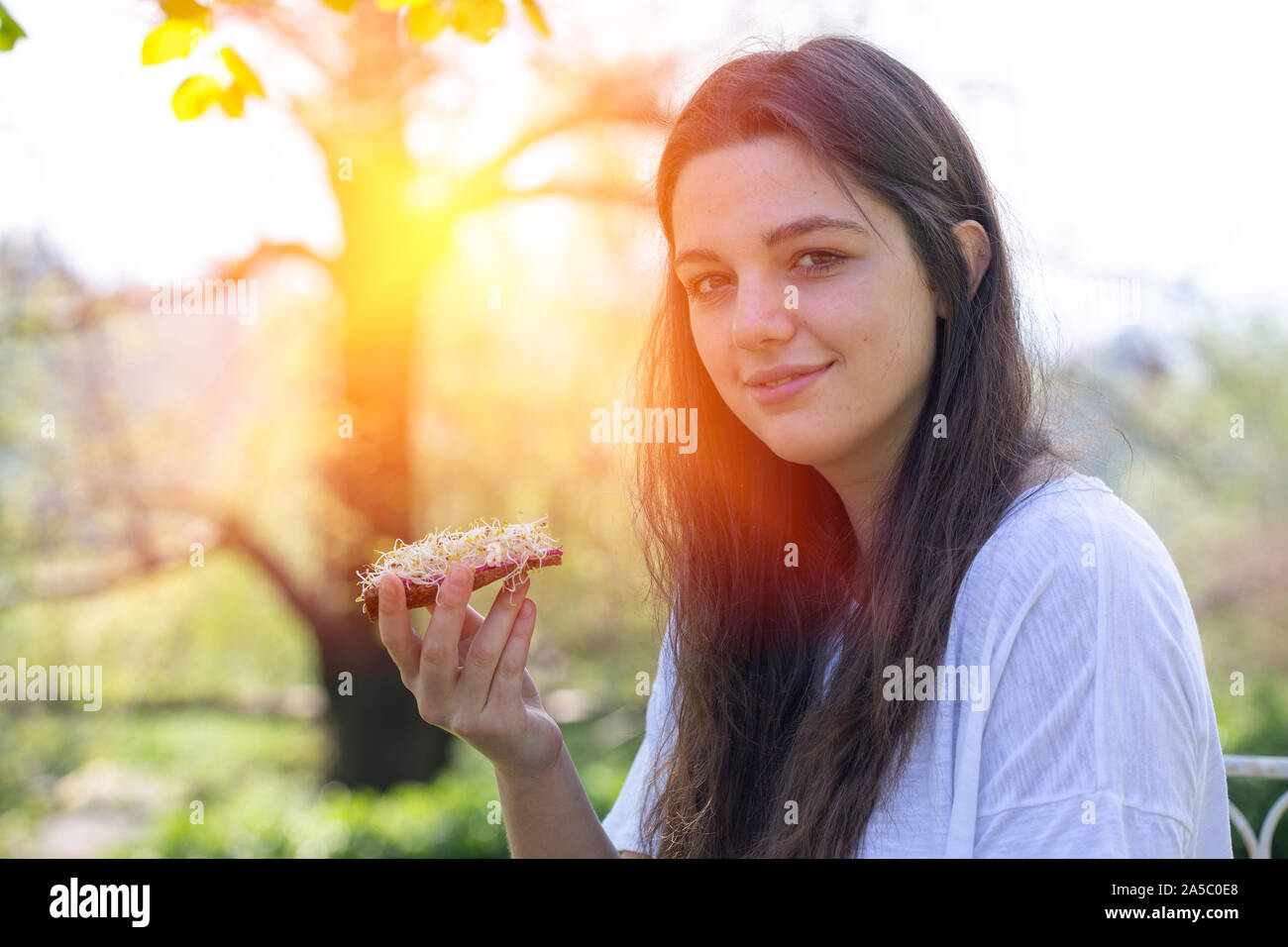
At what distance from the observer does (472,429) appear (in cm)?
783

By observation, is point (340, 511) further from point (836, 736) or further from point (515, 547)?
point (836, 736)

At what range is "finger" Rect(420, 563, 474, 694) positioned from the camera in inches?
68.2

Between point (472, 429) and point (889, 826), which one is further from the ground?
point (472, 429)

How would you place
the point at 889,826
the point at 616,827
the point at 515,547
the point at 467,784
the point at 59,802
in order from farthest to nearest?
the point at 59,802, the point at 467,784, the point at 616,827, the point at 515,547, the point at 889,826

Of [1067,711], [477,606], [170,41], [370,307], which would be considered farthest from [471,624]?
[477,606]

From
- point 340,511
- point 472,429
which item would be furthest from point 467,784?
point 472,429

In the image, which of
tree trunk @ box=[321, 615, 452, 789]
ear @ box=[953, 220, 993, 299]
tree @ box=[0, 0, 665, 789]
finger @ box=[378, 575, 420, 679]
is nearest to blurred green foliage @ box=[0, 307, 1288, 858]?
tree trunk @ box=[321, 615, 452, 789]

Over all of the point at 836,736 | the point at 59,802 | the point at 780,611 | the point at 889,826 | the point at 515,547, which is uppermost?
the point at 515,547

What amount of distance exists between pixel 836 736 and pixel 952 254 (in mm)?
844

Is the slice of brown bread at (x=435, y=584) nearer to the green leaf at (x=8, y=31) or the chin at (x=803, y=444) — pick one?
the chin at (x=803, y=444)

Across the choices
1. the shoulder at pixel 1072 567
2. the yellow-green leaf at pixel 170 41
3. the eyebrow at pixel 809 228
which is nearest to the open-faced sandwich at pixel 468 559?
the eyebrow at pixel 809 228

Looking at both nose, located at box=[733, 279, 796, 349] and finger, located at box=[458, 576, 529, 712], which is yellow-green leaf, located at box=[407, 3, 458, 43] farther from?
finger, located at box=[458, 576, 529, 712]

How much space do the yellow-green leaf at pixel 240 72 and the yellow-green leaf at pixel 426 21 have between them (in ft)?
1.25

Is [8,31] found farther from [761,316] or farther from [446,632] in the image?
[761,316]
